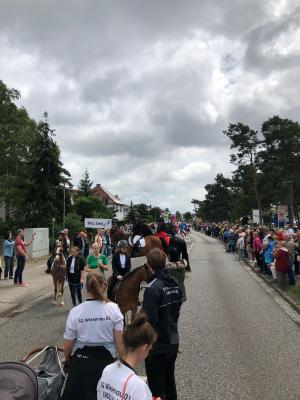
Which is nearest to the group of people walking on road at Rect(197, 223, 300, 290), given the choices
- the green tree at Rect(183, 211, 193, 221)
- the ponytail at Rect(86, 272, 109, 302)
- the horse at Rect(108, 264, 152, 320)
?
the horse at Rect(108, 264, 152, 320)

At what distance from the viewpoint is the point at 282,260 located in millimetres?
14781

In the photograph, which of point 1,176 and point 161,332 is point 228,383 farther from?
point 1,176

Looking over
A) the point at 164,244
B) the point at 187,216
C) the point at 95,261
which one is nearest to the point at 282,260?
the point at 164,244

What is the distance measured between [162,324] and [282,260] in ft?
35.5

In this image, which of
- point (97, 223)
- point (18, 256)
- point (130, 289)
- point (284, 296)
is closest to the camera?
point (130, 289)

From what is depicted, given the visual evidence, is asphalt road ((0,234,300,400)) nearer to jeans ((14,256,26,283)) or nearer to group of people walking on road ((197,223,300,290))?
group of people walking on road ((197,223,300,290))

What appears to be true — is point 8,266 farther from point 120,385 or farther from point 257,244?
point 120,385

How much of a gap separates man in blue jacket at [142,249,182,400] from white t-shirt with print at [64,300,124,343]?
49cm

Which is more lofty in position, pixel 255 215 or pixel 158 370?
pixel 255 215

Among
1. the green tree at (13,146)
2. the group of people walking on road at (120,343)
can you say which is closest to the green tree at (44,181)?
the green tree at (13,146)

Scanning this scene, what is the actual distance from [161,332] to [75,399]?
1.19 m

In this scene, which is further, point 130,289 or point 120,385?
point 130,289

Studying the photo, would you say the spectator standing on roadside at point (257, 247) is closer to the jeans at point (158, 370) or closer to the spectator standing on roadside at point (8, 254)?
the spectator standing on roadside at point (8, 254)

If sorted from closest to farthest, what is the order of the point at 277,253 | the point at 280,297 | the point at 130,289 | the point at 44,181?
the point at 130,289, the point at 280,297, the point at 277,253, the point at 44,181
